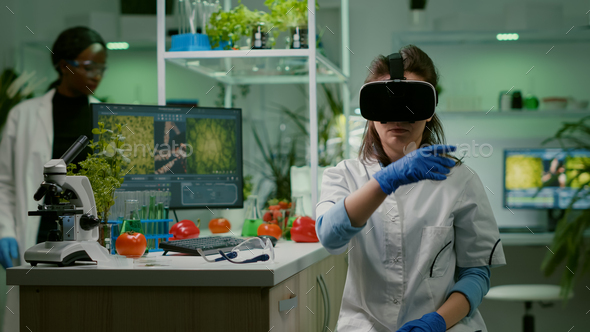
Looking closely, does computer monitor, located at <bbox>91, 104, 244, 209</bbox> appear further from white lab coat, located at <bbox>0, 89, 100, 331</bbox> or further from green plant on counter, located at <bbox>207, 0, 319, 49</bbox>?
white lab coat, located at <bbox>0, 89, 100, 331</bbox>

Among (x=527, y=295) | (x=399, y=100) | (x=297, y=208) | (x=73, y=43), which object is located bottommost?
(x=527, y=295)

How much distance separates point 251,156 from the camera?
12.5 ft

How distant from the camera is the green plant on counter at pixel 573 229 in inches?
120

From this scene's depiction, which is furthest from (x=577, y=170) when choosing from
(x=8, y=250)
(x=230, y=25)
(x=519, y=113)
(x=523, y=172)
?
(x=8, y=250)

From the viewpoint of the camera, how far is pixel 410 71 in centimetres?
121

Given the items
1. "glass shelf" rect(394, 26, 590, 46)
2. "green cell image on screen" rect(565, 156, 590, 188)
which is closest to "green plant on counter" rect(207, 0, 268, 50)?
"glass shelf" rect(394, 26, 590, 46)

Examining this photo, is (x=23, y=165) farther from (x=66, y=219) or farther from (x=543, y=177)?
(x=543, y=177)

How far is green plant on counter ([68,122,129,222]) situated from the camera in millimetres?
1367

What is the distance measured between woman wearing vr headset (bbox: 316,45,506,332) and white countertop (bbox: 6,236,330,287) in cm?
15

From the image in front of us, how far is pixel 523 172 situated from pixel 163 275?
2914mm

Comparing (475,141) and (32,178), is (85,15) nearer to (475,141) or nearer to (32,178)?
(32,178)

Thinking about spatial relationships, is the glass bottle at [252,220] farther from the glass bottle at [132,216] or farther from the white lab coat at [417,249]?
the white lab coat at [417,249]

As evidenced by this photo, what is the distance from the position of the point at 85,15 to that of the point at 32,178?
191cm

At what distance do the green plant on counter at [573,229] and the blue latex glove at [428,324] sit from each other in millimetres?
2319
